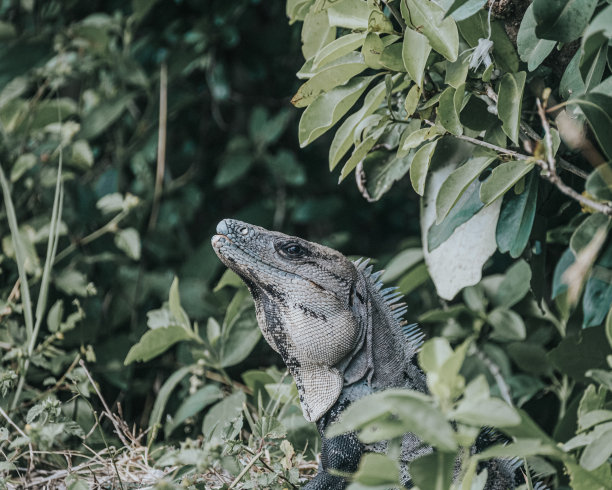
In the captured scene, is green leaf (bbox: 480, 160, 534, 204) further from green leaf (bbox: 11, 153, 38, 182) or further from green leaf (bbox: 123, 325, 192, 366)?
green leaf (bbox: 11, 153, 38, 182)

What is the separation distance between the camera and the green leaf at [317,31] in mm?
2250

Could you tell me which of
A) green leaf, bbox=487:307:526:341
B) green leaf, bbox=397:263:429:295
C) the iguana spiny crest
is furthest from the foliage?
green leaf, bbox=397:263:429:295

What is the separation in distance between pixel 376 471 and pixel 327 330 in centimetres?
74

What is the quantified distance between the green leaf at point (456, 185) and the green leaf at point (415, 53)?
24 centimetres

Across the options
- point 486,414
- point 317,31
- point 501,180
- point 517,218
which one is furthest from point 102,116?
point 486,414

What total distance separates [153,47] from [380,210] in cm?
151

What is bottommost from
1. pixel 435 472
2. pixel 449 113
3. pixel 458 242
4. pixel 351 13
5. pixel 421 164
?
pixel 458 242

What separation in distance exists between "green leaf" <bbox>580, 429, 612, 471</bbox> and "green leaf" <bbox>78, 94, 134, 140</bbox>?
2.71 m

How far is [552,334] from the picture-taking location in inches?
114

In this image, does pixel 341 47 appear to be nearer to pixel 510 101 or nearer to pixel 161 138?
pixel 510 101

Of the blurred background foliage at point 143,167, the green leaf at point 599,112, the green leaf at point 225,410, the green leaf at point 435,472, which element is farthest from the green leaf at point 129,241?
the green leaf at point 435,472

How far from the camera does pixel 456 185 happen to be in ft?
6.38

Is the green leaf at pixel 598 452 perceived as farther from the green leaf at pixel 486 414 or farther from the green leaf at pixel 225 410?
the green leaf at pixel 225 410

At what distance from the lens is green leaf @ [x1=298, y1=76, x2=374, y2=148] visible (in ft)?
6.73
